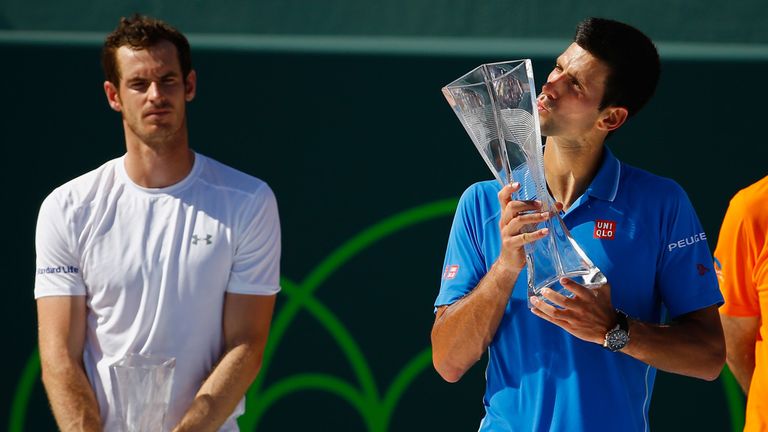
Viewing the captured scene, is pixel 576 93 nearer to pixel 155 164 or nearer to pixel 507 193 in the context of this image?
pixel 507 193

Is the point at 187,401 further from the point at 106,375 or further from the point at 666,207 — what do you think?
the point at 666,207

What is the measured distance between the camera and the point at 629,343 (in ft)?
7.21

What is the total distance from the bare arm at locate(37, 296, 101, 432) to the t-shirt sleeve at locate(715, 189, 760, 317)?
1637 mm

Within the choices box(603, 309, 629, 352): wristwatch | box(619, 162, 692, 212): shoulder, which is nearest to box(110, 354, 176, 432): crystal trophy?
box(603, 309, 629, 352): wristwatch

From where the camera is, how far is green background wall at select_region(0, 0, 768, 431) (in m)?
4.09

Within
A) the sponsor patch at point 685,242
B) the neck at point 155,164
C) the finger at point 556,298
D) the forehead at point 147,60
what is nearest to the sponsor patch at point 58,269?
the neck at point 155,164

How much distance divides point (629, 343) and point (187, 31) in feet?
8.32

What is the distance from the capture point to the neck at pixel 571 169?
241cm

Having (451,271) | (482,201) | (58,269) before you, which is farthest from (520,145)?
(58,269)

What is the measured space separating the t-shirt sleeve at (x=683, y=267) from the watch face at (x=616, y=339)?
204mm

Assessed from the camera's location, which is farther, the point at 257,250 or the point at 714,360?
the point at 257,250

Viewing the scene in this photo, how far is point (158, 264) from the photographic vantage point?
261cm

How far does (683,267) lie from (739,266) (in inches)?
26.9

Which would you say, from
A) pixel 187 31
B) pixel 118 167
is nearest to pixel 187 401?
pixel 118 167
